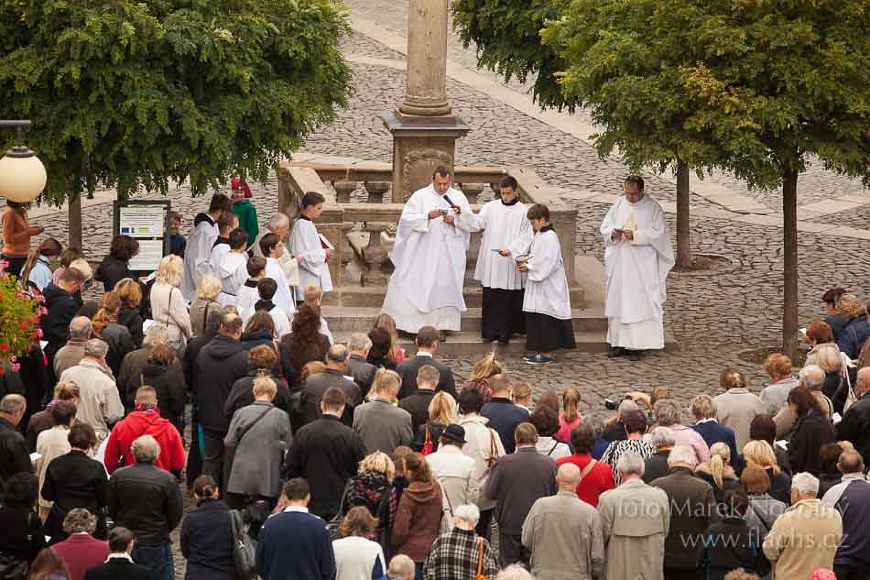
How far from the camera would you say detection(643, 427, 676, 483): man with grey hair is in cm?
1223

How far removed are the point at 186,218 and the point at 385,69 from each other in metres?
9.75

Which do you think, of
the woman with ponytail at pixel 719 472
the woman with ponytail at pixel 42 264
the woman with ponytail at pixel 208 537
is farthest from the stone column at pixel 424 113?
the woman with ponytail at pixel 208 537

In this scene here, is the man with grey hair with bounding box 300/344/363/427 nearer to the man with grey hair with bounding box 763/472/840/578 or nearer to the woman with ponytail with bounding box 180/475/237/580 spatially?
the woman with ponytail with bounding box 180/475/237/580

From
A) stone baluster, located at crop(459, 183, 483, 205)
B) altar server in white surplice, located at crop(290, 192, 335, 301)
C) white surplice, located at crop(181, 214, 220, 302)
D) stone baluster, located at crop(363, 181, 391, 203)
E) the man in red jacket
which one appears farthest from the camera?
stone baluster, located at crop(459, 183, 483, 205)

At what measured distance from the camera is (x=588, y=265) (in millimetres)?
21188

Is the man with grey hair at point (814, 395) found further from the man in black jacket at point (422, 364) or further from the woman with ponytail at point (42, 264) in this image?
the woman with ponytail at point (42, 264)

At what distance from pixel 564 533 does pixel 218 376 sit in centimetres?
345

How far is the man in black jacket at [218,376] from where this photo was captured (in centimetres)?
1395

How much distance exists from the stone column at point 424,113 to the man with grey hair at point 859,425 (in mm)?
6868

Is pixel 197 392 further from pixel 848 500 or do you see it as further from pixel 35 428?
pixel 848 500

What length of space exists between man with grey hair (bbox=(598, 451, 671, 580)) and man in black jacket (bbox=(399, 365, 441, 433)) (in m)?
1.99

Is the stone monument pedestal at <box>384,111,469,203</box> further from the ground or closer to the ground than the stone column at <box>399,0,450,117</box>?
closer to the ground

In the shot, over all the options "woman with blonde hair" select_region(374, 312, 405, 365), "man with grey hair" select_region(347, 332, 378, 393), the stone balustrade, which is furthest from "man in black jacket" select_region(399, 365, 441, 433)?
the stone balustrade

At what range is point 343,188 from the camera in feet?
68.7
